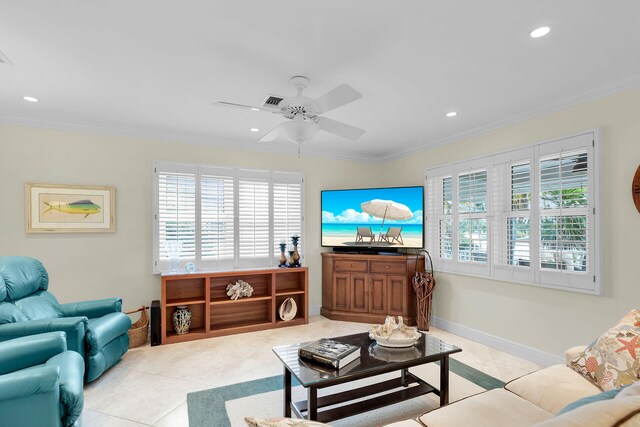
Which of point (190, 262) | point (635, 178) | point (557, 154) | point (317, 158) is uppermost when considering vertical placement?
point (317, 158)

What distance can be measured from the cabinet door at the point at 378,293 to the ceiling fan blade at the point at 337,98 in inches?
114

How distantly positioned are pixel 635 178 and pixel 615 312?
3.65 ft

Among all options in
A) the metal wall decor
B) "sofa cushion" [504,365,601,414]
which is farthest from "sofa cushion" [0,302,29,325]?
the metal wall decor

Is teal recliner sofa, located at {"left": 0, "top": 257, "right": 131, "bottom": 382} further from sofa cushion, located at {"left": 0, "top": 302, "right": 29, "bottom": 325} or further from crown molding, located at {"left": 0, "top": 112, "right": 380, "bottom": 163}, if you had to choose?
crown molding, located at {"left": 0, "top": 112, "right": 380, "bottom": 163}

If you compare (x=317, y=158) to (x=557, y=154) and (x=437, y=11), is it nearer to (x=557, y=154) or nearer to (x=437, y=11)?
(x=557, y=154)

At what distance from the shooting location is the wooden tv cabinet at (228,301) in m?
4.14

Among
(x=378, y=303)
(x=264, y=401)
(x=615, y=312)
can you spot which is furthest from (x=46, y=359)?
(x=615, y=312)

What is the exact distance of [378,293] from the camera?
4.74m

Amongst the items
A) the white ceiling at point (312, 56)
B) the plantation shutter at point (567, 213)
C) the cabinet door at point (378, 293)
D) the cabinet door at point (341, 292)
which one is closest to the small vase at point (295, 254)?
the cabinet door at point (341, 292)

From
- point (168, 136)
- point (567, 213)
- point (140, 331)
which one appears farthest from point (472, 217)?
point (140, 331)

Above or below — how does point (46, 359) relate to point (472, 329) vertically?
above

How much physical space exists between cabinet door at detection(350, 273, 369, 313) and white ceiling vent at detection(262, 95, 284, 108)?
2992 millimetres

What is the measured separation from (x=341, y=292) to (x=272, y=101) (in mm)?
3217

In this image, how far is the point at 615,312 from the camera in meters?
2.85
